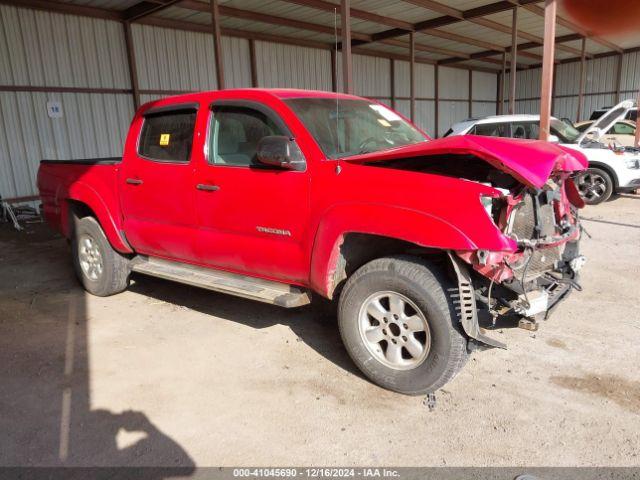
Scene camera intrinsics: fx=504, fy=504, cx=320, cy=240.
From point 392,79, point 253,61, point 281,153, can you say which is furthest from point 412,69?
point 281,153

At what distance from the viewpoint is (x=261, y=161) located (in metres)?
3.59

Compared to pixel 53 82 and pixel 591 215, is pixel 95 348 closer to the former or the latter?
pixel 591 215

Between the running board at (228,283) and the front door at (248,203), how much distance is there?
0.08 meters

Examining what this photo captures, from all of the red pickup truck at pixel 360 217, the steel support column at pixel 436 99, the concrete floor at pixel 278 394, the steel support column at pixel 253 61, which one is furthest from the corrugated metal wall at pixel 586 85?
the red pickup truck at pixel 360 217

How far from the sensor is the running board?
363cm

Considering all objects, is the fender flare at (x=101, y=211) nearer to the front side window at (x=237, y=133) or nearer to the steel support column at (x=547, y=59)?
the front side window at (x=237, y=133)

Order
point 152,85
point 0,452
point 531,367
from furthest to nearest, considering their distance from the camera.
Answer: point 152,85 → point 531,367 → point 0,452

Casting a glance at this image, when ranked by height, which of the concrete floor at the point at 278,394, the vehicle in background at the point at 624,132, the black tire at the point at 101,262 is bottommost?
the concrete floor at the point at 278,394

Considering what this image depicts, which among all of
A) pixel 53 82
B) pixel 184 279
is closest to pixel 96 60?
pixel 53 82

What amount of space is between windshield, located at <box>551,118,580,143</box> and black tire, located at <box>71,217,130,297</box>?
805 centimetres

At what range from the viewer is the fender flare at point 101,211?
16.1 feet

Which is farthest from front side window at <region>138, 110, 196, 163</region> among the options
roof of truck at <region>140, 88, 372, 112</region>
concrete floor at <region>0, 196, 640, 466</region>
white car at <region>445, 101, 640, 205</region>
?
white car at <region>445, 101, 640, 205</region>

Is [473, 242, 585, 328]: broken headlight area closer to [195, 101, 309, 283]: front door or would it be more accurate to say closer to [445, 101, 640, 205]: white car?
[195, 101, 309, 283]: front door

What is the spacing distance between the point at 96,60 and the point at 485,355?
11.8 m
